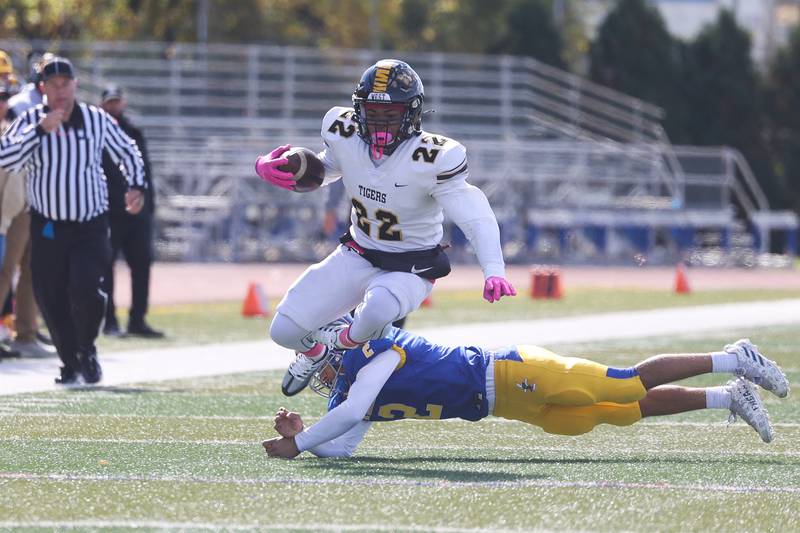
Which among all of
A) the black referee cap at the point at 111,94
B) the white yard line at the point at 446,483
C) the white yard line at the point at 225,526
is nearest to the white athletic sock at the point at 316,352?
the white yard line at the point at 446,483

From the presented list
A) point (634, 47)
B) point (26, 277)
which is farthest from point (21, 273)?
point (634, 47)

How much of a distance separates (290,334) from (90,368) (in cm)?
264

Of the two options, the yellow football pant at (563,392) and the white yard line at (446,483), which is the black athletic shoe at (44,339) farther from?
the white yard line at (446,483)

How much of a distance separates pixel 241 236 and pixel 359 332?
19963 millimetres

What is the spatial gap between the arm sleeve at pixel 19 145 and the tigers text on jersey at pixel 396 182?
7.74 feet

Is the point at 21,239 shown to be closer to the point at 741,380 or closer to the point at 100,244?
the point at 100,244

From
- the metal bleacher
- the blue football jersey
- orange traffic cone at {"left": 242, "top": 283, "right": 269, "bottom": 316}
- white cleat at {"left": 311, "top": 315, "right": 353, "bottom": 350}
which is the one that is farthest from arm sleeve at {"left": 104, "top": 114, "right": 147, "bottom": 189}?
the metal bleacher

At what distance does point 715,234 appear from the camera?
27547 millimetres

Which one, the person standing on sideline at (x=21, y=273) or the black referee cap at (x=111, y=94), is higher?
the black referee cap at (x=111, y=94)

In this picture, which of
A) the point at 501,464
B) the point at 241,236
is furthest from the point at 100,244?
the point at 241,236

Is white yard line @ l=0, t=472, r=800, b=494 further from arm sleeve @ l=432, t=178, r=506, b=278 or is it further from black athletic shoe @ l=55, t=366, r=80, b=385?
black athletic shoe @ l=55, t=366, r=80, b=385

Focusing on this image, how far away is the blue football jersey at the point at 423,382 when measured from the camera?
5.76 meters

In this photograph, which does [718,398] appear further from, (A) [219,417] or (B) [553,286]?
(B) [553,286]

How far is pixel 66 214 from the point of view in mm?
8188
